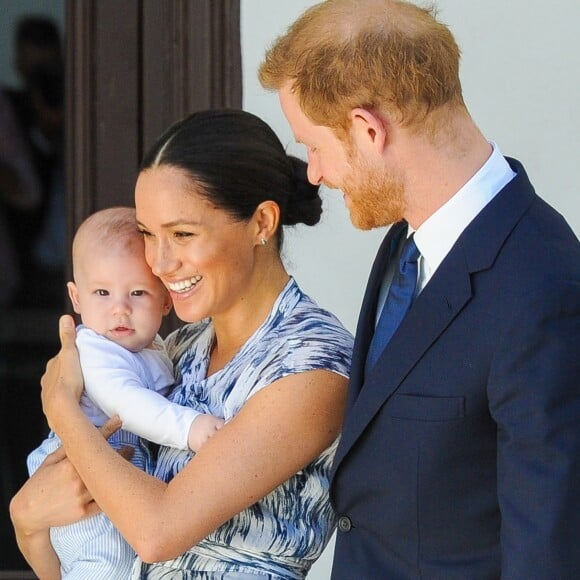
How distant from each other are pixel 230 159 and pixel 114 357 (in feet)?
1.48

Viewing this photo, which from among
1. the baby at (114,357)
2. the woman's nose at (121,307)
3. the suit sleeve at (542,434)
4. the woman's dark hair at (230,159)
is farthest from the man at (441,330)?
the woman's nose at (121,307)

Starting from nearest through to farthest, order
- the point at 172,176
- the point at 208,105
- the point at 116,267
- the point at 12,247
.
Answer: the point at 172,176 < the point at 116,267 < the point at 208,105 < the point at 12,247

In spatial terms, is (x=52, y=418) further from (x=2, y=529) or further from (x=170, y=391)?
(x=2, y=529)

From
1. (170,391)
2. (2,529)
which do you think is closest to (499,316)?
(170,391)

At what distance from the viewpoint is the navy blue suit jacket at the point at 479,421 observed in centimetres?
174

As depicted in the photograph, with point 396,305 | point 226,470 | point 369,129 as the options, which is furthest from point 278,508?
point 369,129

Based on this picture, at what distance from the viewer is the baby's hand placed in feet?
7.29

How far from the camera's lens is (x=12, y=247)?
3578mm

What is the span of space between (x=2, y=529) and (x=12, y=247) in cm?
81

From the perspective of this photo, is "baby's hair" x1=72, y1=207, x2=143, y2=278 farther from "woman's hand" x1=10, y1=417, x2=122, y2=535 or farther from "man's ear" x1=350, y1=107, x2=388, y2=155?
"man's ear" x1=350, y1=107, x2=388, y2=155

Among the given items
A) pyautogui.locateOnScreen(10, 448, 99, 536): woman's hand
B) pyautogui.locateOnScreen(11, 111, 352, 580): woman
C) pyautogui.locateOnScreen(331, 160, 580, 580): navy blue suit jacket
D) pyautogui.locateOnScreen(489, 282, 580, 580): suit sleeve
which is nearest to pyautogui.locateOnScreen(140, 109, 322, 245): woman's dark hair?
pyautogui.locateOnScreen(11, 111, 352, 580): woman

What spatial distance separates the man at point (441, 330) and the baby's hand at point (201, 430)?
0.95 ft

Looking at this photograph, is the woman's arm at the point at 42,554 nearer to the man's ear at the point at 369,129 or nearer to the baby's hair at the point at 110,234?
the baby's hair at the point at 110,234

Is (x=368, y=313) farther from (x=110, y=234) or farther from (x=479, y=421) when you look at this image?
(x=110, y=234)
